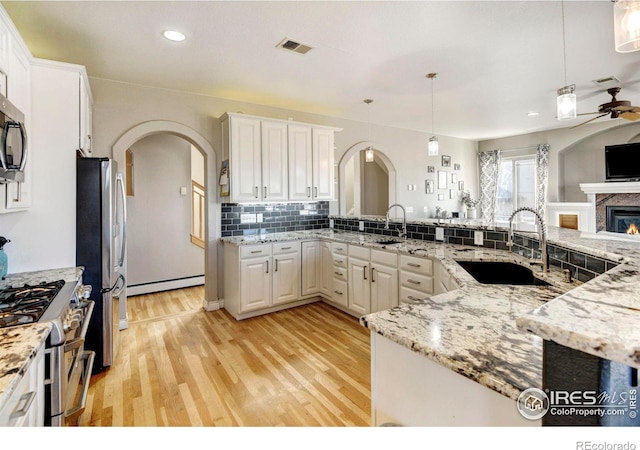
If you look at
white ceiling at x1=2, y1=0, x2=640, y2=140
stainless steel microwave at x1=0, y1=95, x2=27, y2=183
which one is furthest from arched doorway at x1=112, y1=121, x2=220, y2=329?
stainless steel microwave at x1=0, y1=95, x2=27, y2=183

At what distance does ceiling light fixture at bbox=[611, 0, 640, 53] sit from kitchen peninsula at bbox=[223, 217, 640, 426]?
2.94 feet

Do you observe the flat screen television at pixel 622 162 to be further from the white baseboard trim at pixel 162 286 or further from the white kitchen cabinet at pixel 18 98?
the white kitchen cabinet at pixel 18 98

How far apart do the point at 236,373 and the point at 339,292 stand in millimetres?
1600

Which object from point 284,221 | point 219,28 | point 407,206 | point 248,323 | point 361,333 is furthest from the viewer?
point 407,206

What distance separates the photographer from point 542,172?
6562 mm

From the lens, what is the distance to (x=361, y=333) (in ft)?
10.5

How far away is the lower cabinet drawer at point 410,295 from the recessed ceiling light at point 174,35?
282 centimetres

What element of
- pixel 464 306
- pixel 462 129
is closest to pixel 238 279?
pixel 464 306

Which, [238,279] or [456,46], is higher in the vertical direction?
[456,46]

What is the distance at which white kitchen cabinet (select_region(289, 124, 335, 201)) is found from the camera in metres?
4.20

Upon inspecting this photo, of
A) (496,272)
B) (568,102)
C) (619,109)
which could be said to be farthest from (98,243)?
(619,109)

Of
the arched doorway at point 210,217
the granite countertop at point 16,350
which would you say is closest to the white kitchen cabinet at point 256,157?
the arched doorway at point 210,217
